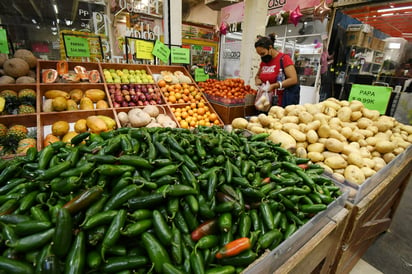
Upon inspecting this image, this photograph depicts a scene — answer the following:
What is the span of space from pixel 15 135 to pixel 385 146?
4040mm

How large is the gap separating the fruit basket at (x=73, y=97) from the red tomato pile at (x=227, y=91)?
74.5 inches

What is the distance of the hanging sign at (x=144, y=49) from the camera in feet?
12.1

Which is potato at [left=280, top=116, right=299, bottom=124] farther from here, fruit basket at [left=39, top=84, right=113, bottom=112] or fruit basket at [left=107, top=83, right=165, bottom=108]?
fruit basket at [left=39, top=84, right=113, bottom=112]

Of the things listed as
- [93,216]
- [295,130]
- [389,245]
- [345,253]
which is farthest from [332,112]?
[93,216]

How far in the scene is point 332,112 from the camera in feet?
8.91

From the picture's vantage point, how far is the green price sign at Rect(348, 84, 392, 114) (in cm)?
296

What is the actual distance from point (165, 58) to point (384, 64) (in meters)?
7.75

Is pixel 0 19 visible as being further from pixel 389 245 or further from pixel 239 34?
pixel 389 245

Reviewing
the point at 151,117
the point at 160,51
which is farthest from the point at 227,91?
the point at 151,117

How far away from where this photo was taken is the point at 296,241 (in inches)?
50.1

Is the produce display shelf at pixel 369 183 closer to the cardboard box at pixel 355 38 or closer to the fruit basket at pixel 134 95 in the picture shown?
the fruit basket at pixel 134 95

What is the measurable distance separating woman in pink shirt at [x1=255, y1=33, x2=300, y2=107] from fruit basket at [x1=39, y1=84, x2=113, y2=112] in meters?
2.80

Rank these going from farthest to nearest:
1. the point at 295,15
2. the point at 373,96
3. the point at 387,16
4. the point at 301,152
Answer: the point at 387,16 → the point at 295,15 → the point at 373,96 → the point at 301,152

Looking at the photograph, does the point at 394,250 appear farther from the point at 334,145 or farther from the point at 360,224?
the point at 334,145
